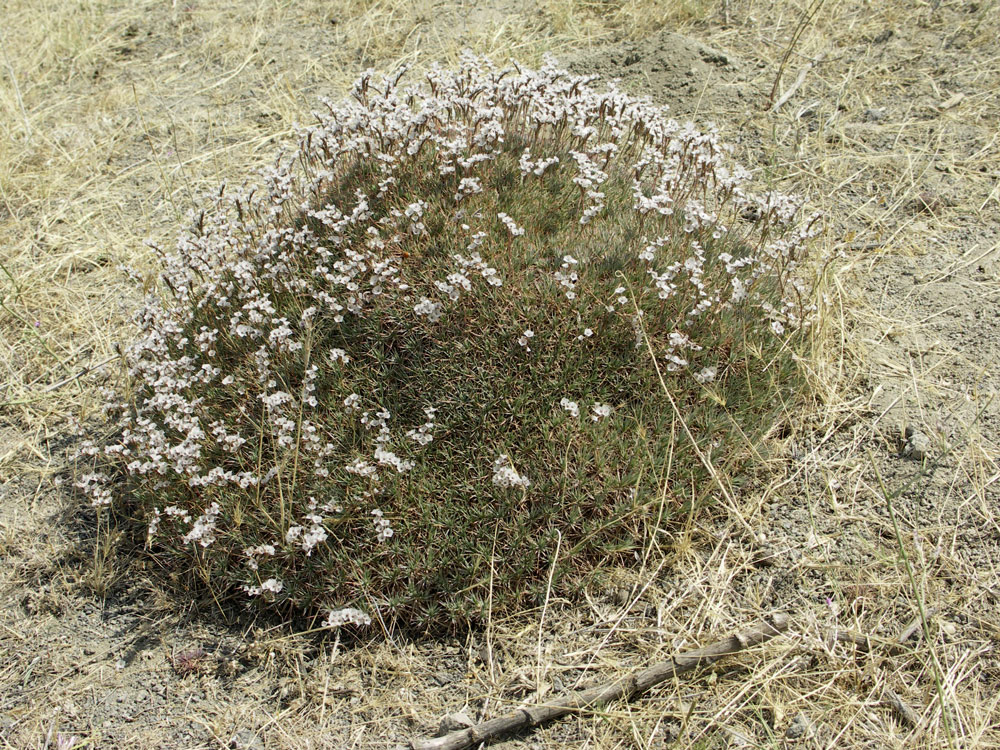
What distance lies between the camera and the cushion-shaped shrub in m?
3.20

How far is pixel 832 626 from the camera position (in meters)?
2.93

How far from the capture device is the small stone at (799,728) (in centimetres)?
266

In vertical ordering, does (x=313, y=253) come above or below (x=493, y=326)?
above

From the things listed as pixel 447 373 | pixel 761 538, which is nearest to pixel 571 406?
pixel 447 373

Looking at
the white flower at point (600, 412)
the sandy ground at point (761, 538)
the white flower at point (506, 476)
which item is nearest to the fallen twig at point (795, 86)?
the sandy ground at point (761, 538)

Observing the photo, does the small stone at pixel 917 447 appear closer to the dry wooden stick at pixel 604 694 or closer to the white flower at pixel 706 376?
the white flower at pixel 706 376

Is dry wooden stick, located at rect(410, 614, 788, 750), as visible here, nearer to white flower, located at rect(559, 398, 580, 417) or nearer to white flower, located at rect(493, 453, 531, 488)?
white flower, located at rect(493, 453, 531, 488)

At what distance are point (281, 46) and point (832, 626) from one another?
20.8 ft

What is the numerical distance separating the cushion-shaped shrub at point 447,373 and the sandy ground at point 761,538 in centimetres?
24

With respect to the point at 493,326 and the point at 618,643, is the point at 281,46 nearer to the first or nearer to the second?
the point at 493,326

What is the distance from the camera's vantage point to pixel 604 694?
2807 millimetres

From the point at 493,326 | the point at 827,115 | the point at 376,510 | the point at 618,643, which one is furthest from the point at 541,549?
the point at 827,115

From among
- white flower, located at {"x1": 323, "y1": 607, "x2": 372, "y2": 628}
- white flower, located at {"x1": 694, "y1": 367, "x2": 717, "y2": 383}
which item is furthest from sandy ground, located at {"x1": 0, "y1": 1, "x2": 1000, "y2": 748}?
white flower, located at {"x1": 694, "y1": 367, "x2": 717, "y2": 383}

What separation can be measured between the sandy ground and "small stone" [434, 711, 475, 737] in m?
0.05
